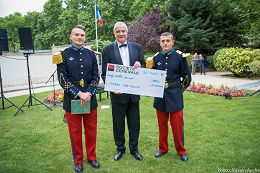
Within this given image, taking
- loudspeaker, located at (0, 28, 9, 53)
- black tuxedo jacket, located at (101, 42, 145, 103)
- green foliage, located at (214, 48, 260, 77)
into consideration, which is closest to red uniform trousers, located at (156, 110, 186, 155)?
black tuxedo jacket, located at (101, 42, 145, 103)

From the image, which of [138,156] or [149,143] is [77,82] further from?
[149,143]

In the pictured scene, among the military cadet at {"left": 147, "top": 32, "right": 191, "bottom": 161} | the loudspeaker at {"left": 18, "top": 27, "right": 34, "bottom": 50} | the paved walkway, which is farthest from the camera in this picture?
the paved walkway

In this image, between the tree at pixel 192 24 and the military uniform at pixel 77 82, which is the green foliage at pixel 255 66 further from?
the military uniform at pixel 77 82

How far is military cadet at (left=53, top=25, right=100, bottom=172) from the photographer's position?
3.01 m

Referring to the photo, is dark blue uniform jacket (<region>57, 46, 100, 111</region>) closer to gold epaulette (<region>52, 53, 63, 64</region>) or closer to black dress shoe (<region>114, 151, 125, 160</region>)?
gold epaulette (<region>52, 53, 63, 64</region>)

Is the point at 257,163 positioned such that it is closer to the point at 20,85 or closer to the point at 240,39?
the point at 20,85

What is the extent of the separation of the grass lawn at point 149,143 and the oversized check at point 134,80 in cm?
115

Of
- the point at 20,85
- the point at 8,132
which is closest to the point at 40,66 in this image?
the point at 20,85

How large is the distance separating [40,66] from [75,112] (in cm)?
1480

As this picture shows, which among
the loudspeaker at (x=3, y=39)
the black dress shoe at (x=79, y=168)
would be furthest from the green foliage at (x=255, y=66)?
the loudspeaker at (x=3, y=39)

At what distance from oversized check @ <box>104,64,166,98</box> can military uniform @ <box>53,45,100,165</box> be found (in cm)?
26

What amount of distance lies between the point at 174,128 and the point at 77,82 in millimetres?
1611

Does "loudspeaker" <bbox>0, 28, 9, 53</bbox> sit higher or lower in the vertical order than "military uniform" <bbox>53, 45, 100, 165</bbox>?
higher

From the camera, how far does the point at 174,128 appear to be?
3.34 meters
